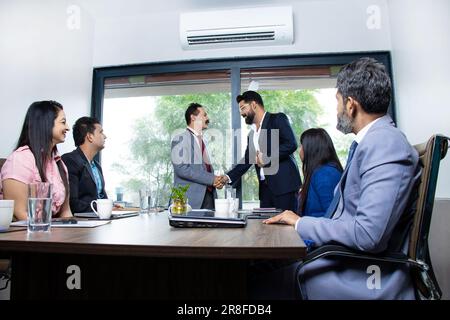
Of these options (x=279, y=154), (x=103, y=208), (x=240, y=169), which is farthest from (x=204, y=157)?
(x=103, y=208)

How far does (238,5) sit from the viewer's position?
3.22 metres

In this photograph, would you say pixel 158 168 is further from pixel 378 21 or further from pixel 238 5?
pixel 378 21

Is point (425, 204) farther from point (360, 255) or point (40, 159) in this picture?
point (40, 159)

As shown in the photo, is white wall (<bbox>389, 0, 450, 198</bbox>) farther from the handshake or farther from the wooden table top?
the wooden table top

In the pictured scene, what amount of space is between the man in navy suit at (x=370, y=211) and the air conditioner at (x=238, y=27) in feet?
6.85

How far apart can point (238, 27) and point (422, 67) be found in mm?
1571

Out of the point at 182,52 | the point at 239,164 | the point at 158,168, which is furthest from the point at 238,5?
the point at 158,168

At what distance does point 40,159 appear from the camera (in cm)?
165

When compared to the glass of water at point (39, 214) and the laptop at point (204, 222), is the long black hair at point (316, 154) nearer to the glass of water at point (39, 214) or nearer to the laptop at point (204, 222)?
the laptop at point (204, 222)

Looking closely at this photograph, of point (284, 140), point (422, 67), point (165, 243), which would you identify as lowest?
point (165, 243)

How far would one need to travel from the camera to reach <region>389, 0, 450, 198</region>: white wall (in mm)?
2082

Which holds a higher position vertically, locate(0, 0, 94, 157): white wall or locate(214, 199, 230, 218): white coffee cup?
locate(0, 0, 94, 157): white wall

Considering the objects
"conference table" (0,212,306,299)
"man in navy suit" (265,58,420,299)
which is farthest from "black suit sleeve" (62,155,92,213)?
"man in navy suit" (265,58,420,299)

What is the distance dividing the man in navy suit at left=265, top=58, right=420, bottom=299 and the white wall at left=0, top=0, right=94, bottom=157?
2.18 m
